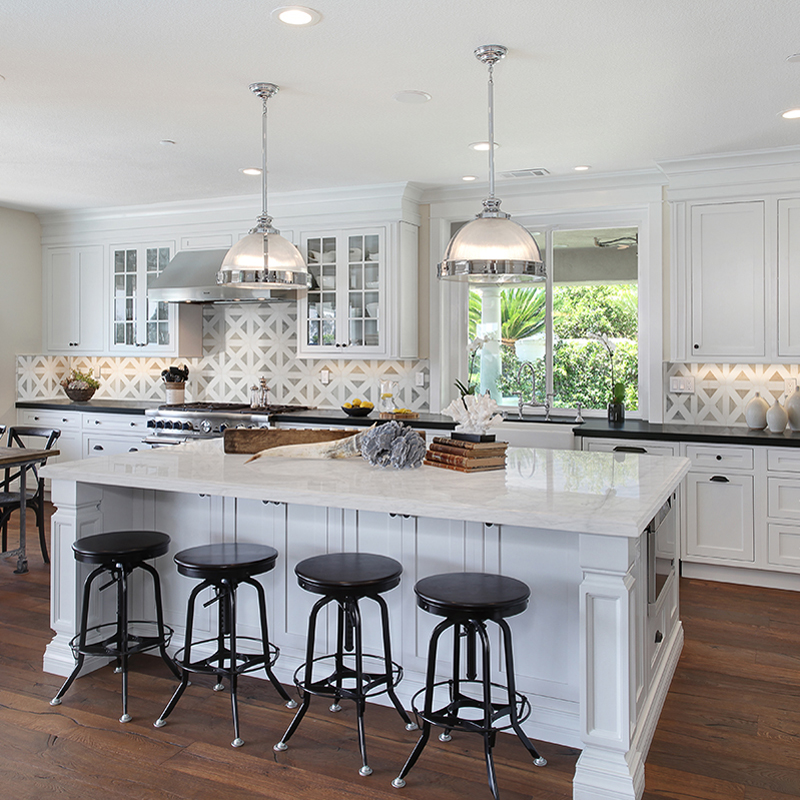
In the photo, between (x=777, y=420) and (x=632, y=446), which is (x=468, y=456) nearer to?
(x=632, y=446)

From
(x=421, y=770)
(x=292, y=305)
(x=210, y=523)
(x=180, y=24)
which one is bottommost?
(x=421, y=770)

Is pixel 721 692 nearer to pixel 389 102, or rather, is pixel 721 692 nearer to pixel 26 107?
pixel 389 102

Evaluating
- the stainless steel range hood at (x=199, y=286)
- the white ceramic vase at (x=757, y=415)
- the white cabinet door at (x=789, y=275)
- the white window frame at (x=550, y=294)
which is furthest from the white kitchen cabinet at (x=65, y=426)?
the white cabinet door at (x=789, y=275)

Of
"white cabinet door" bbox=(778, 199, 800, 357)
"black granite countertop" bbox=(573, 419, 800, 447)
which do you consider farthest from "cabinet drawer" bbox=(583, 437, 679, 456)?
"white cabinet door" bbox=(778, 199, 800, 357)

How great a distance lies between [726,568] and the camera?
15.4ft

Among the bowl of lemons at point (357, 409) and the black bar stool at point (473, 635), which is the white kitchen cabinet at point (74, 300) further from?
the black bar stool at point (473, 635)

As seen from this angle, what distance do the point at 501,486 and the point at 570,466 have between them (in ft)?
1.98

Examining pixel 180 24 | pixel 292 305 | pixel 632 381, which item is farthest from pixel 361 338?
pixel 180 24

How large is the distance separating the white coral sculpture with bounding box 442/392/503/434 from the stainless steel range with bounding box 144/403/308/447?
115 inches

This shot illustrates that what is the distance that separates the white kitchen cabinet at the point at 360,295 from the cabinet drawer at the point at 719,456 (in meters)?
2.25

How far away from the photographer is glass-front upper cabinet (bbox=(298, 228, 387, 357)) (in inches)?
230

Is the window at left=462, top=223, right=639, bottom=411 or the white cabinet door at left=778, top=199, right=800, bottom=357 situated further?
the window at left=462, top=223, right=639, bottom=411

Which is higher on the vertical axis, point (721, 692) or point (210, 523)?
point (210, 523)

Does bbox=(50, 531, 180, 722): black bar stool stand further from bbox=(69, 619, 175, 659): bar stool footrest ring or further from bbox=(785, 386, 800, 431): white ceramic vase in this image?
bbox=(785, 386, 800, 431): white ceramic vase
